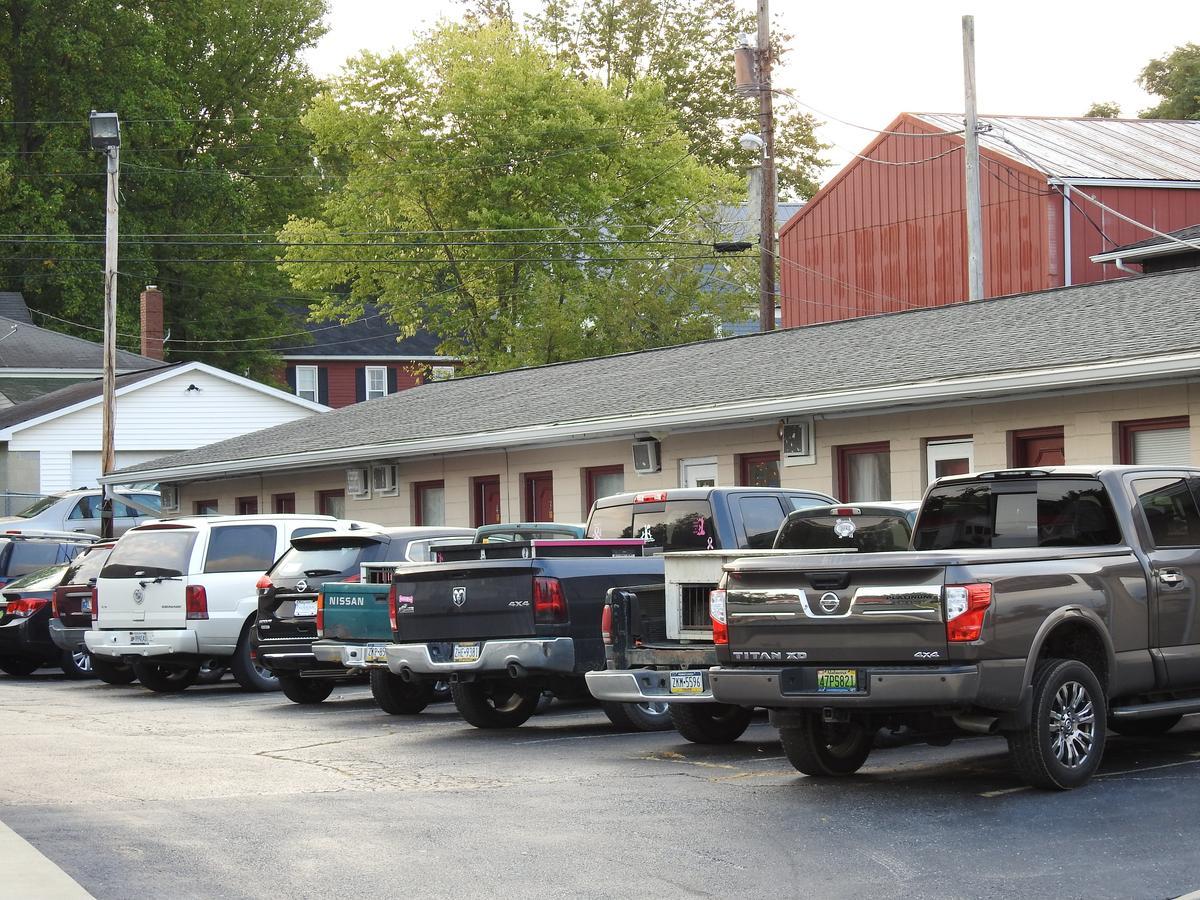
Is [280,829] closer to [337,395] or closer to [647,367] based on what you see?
[647,367]

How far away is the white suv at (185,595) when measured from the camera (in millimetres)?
19312

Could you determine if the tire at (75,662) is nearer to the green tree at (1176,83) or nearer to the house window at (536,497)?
the house window at (536,497)

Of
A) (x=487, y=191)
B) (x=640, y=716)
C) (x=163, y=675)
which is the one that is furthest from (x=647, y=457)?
(x=487, y=191)

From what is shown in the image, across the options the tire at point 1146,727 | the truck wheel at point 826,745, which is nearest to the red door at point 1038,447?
the tire at point 1146,727

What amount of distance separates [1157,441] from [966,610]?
8965 millimetres

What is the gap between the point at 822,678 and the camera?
10367 mm

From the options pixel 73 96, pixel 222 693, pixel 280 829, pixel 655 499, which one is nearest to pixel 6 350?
pixel 73 96

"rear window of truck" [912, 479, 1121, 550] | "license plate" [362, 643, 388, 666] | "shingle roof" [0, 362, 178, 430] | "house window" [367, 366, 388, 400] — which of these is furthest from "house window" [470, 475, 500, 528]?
"house window" [367, 366, 388, 400]

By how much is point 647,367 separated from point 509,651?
15257mm

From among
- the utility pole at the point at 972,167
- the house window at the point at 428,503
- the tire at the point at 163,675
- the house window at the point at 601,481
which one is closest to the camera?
the tire at the point at 163,675

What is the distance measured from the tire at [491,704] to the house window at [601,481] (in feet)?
33.1

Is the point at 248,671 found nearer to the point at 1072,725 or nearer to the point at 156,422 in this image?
the point at 1072,725

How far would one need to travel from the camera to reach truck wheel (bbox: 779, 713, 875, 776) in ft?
36.6

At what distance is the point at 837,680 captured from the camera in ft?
33.8
